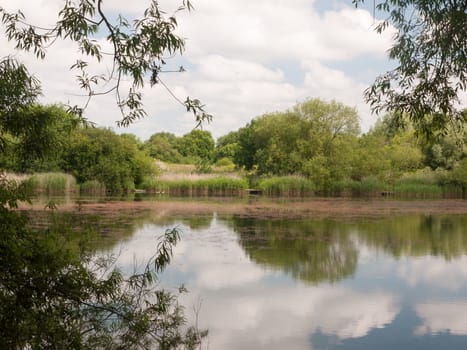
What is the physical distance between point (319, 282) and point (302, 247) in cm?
305

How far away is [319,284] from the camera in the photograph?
306 inches

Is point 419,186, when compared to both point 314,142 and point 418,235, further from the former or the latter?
point 418,235

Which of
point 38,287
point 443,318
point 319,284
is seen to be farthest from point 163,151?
point 38,287

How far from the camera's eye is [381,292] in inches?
291

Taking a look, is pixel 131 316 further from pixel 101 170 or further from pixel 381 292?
pixel 101 170

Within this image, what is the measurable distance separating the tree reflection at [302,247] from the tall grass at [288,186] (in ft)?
47.7

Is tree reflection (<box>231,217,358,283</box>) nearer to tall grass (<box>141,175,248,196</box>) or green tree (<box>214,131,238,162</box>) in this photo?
tall grass (<box>141,175,248,196</box>)

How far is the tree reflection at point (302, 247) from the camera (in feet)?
28.8

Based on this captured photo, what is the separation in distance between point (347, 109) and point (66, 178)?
1827 cm

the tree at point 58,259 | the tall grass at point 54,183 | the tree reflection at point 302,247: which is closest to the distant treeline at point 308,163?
the tall grass at point 54,183

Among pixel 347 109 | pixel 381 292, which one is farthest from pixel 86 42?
pixel 347 109

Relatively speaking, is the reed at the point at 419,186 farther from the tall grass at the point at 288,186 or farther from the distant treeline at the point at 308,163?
the tall grass at the point at 288,186

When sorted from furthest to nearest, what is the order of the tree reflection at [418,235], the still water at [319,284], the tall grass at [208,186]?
1. the tall grass at [208,186]
2. the tree reflection at [418,235]
3. the still water at [319,284]

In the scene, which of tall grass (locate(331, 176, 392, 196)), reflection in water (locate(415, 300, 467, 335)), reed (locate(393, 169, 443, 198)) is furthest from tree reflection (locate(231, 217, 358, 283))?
reed (locate(393, 169, 443, 198))
